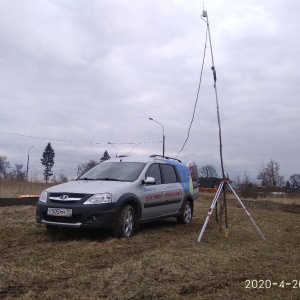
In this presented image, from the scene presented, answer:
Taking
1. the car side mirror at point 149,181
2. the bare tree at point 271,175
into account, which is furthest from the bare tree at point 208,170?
the car side mirror at point 149,181

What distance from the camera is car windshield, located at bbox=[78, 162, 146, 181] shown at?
9035 millimetres

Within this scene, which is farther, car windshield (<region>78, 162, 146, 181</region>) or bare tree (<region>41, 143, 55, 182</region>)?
bare tree (<region>41, 143, 55, 182</region>)

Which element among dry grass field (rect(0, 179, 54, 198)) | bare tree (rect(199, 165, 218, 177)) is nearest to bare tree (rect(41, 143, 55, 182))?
bare tree (rect(199, 165, 218, 177))

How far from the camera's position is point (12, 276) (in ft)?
16.3

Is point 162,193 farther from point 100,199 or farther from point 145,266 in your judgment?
point 145,266

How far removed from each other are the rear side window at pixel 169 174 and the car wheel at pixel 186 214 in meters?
0.94

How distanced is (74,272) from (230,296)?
1975 millimetres

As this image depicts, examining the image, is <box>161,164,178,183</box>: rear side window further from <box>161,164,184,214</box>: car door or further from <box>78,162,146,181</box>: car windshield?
<box>78,162,146,181</box>: car windshield

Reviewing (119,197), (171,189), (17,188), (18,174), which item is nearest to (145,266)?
(119,197)

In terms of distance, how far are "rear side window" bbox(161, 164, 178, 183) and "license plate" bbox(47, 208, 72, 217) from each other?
2.98 metres

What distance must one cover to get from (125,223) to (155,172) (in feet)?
6.16

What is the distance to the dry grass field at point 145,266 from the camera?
4.50 meters

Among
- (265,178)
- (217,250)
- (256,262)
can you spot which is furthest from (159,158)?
(265,178)

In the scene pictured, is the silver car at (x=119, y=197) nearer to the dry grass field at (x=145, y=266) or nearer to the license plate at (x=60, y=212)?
the license plate at (x=60, y=212)
